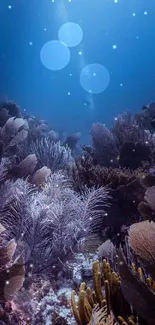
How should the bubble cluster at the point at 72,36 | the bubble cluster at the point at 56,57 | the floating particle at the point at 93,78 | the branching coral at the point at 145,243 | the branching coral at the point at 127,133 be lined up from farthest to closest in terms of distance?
the floating particle at the point at 93,78, the bubble cluster at the point at 56,57, the bubble cluster at the point at 72,36, the branching coral at the point at 127,133, the branching coral at the point at 145,243

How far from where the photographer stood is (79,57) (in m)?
84.5

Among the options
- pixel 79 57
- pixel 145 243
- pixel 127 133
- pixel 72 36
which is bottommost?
pixel 145 243

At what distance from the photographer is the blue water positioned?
51.1 metres

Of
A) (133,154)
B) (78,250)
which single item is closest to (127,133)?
(133,154)

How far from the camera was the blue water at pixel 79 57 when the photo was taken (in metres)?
51.1

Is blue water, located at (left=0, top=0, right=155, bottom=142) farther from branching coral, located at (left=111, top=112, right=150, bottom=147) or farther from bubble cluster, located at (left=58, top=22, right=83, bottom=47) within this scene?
branching coral, located at (left=111, top=112, right=150, bottom=147)

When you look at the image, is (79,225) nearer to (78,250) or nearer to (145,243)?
(78,250)

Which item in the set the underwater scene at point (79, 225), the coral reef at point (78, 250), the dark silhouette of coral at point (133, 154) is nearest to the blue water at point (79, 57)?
the underwater scene at point (79, 225)

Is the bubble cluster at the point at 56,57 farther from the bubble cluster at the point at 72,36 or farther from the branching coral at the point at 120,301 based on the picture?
the branching coral at the point at 120,301

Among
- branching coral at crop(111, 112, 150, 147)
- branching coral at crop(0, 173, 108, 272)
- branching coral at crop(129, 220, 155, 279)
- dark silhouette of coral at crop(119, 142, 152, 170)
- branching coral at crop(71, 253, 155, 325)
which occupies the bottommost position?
branching coral at crop(71, 253, 155, 325)

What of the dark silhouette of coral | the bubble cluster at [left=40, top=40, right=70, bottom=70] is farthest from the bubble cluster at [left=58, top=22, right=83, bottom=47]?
the dark silhouette of coral

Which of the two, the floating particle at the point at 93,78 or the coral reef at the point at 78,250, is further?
the floating particle at the point at 93,78

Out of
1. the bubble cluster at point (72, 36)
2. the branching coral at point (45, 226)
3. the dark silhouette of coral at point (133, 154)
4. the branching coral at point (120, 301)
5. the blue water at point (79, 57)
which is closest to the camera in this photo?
the branching coral at point (120, 301)

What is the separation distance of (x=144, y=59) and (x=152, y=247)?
95268 millimetres
